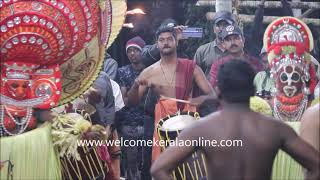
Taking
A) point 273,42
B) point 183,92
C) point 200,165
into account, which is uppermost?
point 273,42

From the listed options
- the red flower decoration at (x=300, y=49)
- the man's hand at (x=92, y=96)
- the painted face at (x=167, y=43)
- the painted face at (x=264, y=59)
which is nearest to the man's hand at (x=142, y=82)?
the painted face at (x=167, y=43)

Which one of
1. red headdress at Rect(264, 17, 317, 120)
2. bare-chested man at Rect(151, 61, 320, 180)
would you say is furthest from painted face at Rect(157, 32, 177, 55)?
bare-chested man at Rect(151, 61, 320, 180)

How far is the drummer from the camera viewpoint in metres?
8.10

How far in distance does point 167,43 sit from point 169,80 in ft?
1.29

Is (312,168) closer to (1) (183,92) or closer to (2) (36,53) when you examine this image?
(2) (36,53)

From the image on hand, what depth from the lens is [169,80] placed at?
838 cm

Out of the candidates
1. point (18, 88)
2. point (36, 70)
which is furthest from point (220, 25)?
point (18, 88)

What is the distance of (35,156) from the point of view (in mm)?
6238

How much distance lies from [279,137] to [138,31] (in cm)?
682

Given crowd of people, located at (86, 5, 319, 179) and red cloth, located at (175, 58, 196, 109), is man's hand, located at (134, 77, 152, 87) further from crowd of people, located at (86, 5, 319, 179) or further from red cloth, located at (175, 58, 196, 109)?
red cloth, located at (175, 58, 196, 109)

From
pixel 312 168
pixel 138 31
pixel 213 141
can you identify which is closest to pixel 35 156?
pixel 213 141

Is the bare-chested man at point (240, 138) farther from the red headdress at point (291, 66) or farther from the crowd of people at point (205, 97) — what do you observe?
the red headdress at point (291, 66)

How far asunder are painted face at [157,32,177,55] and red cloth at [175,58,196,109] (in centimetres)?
19

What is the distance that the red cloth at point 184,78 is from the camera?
824 centimetres
